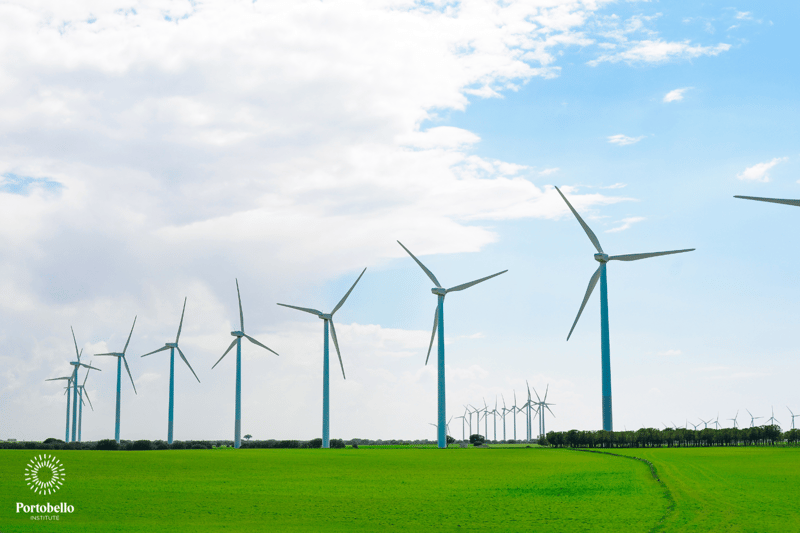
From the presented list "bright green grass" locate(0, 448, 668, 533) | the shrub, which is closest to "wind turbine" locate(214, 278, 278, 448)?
the shrub

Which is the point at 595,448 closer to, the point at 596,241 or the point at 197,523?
the point at 596,241

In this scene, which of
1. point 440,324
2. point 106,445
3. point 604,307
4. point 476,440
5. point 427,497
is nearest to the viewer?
point 427,497

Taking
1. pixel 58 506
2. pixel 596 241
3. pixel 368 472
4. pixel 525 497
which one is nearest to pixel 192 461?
pixel 368 472

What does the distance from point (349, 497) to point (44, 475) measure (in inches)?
1203

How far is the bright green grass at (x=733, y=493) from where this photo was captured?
3241 cm

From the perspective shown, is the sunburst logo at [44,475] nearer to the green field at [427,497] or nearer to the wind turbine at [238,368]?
the green field at [427,497]

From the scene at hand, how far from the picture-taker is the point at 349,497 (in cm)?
4569

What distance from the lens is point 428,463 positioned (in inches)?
3034

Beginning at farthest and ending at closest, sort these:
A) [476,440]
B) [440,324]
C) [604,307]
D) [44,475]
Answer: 1. [476,440]
2. [440,324]
3. [604,307]
4. [44,475]

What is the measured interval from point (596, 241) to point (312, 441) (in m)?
63.4

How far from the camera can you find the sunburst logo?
1967 inches

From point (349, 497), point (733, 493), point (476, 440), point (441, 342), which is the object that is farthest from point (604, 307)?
point (349, 497)

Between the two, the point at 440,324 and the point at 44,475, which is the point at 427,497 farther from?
→ the point at 440,324

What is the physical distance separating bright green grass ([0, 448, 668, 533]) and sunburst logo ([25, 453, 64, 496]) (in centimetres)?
83
